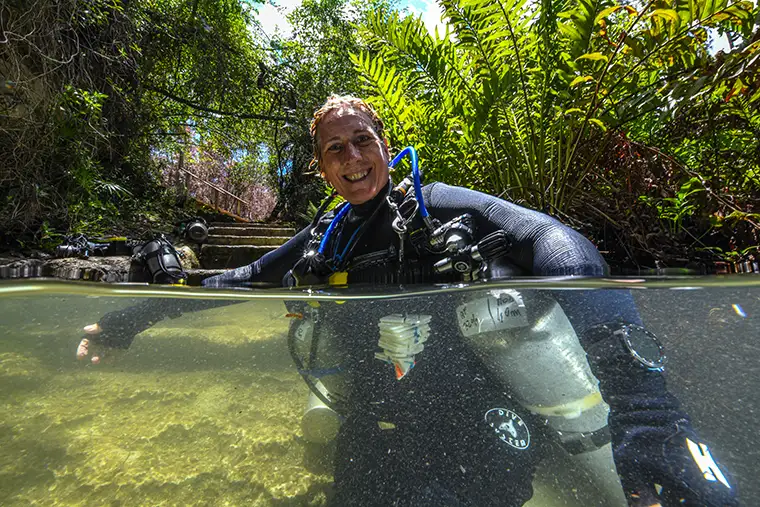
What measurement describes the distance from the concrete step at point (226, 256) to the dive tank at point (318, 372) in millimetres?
5935

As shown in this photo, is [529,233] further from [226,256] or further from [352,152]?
[226,256]

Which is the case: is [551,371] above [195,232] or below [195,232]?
below

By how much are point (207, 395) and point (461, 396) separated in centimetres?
143

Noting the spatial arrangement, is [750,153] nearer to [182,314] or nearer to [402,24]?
[402,24]

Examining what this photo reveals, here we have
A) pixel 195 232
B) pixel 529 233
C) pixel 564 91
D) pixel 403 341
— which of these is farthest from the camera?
pixel 195 232

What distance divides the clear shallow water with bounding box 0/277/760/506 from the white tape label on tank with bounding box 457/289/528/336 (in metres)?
0.18

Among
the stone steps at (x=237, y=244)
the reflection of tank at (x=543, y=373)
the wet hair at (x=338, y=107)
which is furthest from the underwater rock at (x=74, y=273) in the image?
the stone steps at (x=237, y=244)

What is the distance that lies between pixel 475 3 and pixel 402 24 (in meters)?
0.77

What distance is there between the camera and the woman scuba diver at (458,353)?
1.57m

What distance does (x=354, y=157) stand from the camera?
2.54 meters

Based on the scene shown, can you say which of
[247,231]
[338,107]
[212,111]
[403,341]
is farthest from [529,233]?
[212,111]

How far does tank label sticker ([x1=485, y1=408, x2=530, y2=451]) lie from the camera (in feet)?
6.11

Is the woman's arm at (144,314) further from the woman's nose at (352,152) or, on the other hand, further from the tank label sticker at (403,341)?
the tank label sticker at (403,341)

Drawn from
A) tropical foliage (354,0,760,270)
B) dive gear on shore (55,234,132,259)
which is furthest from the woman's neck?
dive gear on shore (55,234,132,259)
